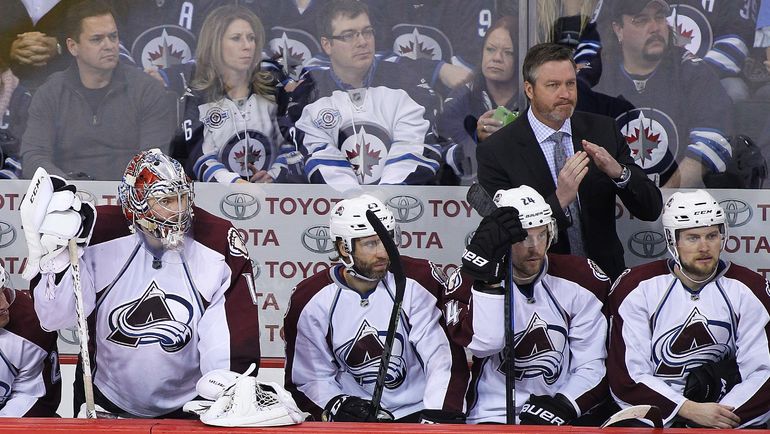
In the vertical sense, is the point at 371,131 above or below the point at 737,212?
above

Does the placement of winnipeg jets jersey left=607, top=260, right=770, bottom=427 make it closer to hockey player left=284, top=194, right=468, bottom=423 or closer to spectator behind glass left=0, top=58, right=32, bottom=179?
hockey player left=284, top=194, right=468, bottom=423

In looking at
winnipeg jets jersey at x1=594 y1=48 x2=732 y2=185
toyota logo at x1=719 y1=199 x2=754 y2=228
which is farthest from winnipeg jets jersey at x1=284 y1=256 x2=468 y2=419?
toyota logo at x1=719 y1=199 x2=754 y2=228

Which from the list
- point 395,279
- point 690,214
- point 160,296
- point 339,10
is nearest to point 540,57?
point 690,214

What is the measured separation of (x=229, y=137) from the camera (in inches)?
206

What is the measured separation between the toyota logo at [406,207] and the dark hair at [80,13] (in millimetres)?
1445

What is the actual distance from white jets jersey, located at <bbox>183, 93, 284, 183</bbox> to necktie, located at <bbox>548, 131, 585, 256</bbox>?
1188 mm

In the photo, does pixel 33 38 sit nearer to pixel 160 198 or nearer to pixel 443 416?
pixel 160 198

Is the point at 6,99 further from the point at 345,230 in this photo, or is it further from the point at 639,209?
the point at 639,209

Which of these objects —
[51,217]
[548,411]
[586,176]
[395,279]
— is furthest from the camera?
[586,176]

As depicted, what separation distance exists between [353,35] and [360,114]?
338mm

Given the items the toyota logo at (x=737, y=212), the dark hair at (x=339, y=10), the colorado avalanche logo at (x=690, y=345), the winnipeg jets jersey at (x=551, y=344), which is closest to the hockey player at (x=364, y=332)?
the winnipeg jets jersey at (x=551, y=344)

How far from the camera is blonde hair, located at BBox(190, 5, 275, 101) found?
5.20 meters

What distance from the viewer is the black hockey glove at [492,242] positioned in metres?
3.83

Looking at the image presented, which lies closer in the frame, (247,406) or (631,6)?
(247,406)
